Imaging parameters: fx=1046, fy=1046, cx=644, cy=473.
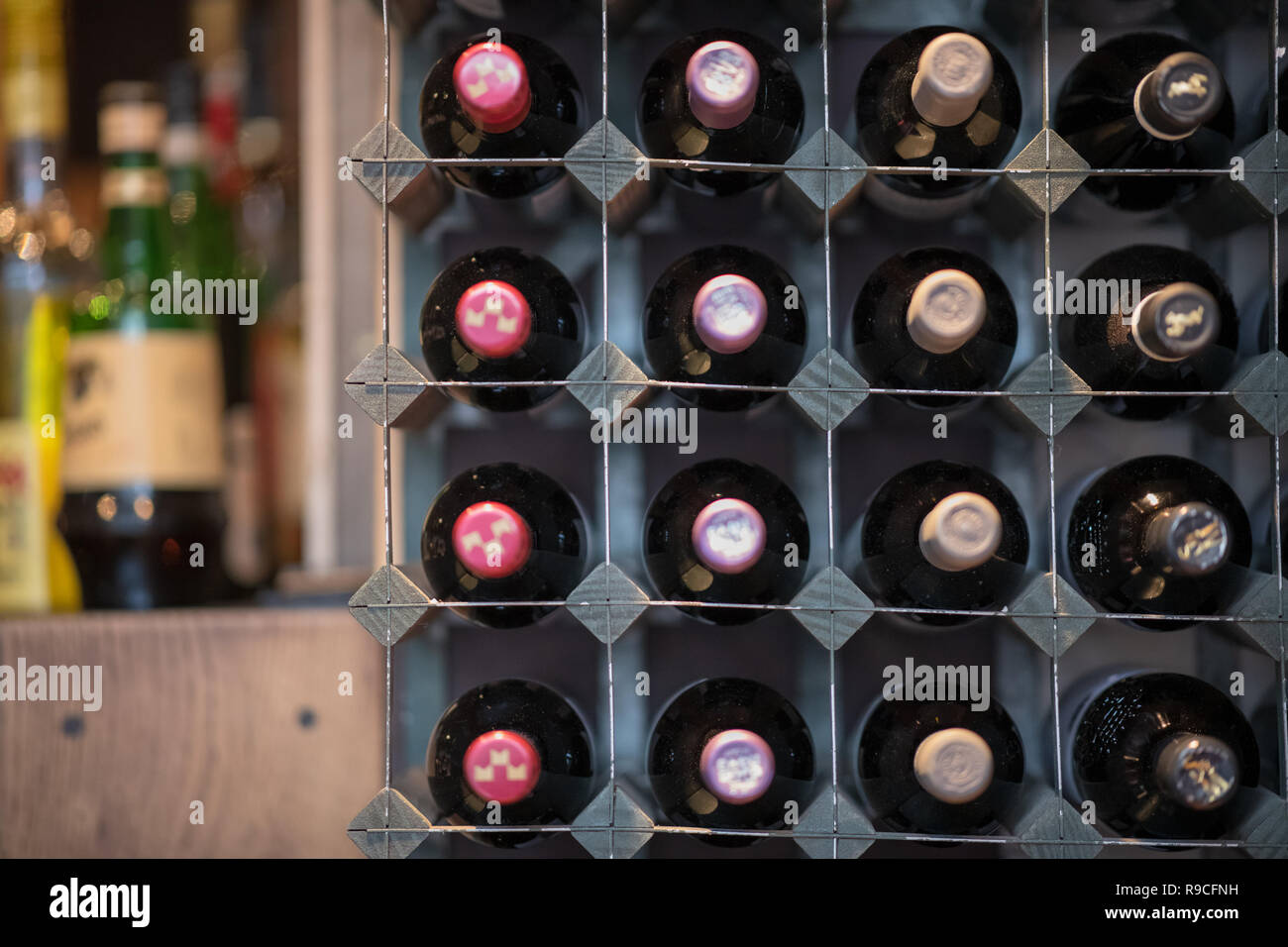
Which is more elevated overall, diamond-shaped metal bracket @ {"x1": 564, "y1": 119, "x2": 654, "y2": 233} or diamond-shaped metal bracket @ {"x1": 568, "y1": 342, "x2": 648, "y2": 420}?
diamond-shaped metal bracket @ {"x1": 564, "y1": 119, "x2": 654, "y2": 233}

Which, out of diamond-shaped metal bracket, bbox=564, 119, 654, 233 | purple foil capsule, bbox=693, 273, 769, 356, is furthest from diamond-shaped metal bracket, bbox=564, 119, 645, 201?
purple foil capsule, bbox=693, 273, 769, 356

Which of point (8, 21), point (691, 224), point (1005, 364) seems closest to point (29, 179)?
point (8, 21)

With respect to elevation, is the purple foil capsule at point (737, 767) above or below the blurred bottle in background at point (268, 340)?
below

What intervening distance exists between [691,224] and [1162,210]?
1.32 feet

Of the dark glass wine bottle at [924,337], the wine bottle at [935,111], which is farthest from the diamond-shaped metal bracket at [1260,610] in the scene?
the wine bottle at [935,111]

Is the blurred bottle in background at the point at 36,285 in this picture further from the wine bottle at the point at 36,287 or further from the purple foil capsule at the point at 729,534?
the purple foil capsule at the point at 729,534

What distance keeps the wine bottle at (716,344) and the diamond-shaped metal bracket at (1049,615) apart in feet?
0.81

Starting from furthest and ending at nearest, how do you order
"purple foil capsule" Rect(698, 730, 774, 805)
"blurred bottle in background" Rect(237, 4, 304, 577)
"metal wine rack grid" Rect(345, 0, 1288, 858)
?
"blurred bottle in background" Rect(237, 4, 304, 577)
"metal wine rack grid" Rect(345, 0, 1288, 858)
"purple foil capsule" Rect(698, 730, 774, 805)

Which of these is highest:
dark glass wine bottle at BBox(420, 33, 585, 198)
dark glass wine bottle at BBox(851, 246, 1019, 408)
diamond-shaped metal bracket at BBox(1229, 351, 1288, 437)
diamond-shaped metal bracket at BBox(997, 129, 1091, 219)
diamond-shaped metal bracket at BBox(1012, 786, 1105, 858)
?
dark glass wine bottle at BBox(420, 33, 585, 198)

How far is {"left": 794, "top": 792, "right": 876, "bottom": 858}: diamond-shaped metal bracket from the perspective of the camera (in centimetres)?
78

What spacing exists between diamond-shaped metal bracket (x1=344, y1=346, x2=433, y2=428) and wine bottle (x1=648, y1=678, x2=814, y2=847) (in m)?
0.32

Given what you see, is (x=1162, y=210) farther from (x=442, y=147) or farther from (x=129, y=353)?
(x=129, y=353)

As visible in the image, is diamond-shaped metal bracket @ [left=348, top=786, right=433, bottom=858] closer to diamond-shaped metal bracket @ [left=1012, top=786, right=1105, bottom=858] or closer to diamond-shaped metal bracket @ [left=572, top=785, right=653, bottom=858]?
diamond-shaped metal bracket @ [left=572, top=785, right=653, bottom=858]

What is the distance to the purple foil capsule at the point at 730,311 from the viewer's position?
75 centimetres
